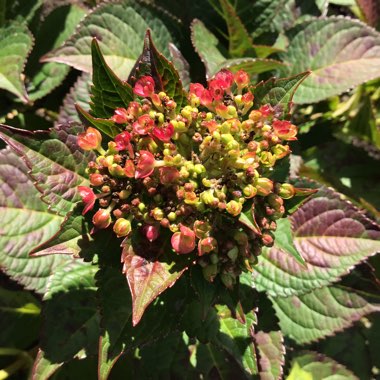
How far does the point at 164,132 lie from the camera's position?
1.04m

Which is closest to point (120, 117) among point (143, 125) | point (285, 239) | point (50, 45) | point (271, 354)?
point (143, 125)

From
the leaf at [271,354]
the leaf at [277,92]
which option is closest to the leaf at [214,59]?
the leaf at [277,92]

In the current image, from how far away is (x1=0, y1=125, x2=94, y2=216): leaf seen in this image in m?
1.14

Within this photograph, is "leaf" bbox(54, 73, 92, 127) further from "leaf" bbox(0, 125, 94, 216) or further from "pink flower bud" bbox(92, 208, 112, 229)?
"pink flower bud" bbox(92, 208, 112, 229)

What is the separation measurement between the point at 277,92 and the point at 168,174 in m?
0.35

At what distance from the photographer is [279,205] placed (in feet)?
3.59

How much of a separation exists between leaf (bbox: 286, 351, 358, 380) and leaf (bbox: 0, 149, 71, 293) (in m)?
0.94

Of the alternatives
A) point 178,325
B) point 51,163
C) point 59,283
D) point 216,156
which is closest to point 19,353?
point 59,283

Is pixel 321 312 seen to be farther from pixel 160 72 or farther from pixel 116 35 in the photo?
pixel 116 35

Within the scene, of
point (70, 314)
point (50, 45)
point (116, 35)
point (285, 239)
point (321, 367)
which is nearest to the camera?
point (285, 239)

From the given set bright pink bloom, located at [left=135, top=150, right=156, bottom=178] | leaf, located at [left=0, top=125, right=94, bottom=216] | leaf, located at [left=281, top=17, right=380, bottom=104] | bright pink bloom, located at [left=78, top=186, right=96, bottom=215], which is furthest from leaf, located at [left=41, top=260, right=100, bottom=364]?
leaf, located at [left=281, top=17, right=380, bottom=104]

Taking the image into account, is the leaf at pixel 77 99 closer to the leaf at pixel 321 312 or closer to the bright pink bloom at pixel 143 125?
the bright pink bloom at pixel 143 125

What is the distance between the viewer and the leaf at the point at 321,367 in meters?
1.88

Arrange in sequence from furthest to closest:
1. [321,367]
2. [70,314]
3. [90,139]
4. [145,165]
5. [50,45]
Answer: [50,45] → [321,367] → [70,314] → [90,139] → [145,165]
